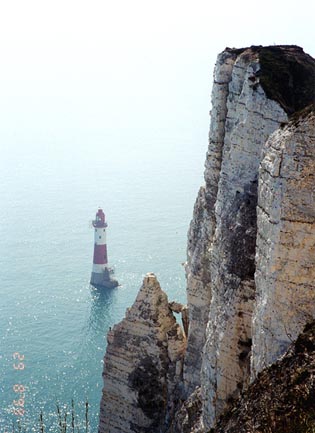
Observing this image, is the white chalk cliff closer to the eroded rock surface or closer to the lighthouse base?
the eroded rock surface

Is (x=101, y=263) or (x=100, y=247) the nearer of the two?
(x=101, y=263)

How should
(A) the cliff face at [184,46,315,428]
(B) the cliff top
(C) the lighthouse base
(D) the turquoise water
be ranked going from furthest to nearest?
(C) the lighthouse base
(D) the turquoise water
(A) the cliff face at [184,46,315,428]
(B) the cliff top

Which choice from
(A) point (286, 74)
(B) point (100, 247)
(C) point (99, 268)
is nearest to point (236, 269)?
(A) point (286, 74)

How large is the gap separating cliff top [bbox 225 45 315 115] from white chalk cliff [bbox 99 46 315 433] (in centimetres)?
4

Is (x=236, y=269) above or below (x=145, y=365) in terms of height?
above

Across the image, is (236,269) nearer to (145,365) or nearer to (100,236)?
(145,365)

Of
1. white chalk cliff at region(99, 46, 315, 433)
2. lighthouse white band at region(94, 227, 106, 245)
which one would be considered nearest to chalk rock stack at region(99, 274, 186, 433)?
white chalk cliff at region(99, 46, 315, 433)

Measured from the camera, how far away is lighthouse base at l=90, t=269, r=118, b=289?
8875 centimetres

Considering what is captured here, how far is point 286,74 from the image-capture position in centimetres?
1972

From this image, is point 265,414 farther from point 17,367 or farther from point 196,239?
point 17,367

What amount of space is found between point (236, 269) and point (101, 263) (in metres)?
72.3

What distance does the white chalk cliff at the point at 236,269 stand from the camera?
1480cm

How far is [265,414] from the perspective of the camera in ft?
39.4

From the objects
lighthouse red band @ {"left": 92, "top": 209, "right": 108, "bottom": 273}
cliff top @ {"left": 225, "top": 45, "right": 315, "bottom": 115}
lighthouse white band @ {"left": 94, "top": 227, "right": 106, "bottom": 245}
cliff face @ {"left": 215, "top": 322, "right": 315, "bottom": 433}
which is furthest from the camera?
lighthouse white band @ {"left": 94, "top": 227, "right": 106, "bottom": 245}
